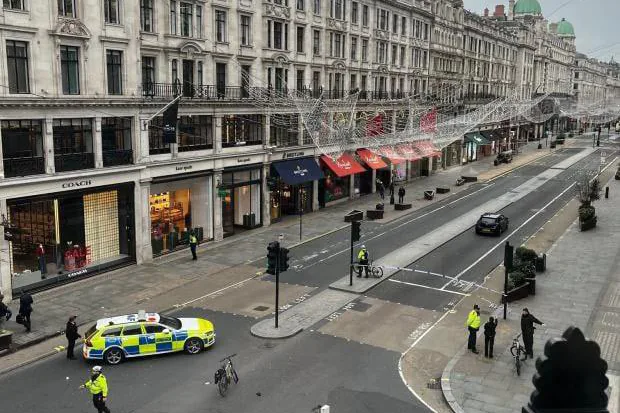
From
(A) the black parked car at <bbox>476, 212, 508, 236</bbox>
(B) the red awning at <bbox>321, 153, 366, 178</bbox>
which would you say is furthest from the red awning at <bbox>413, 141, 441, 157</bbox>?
(A) the black parked car at <bbox>476, 212, 508, 236</bbox>

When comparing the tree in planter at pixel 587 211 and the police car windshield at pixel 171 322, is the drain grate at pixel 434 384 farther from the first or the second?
the tree in planter at pixel 587 211

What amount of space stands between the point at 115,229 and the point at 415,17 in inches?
1794

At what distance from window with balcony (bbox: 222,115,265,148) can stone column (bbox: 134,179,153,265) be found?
25.5 ft

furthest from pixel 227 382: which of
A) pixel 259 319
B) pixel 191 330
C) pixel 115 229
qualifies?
pixel 115 229

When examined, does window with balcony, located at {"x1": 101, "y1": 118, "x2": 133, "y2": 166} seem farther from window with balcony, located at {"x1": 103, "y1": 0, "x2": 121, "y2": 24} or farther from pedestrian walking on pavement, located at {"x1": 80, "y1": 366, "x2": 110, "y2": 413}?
pedestrian walking on pavement, located at {"x1": 80, "y1": 366, "x2": 110, "y2": 413}

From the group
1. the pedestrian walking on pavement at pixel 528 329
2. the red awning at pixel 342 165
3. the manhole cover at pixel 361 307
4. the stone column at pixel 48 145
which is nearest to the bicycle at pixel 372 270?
the manhole cover at pixel 361 307

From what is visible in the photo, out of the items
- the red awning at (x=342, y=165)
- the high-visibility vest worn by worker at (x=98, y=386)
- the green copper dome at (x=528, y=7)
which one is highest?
the green copper dome at (x=528, y=7)

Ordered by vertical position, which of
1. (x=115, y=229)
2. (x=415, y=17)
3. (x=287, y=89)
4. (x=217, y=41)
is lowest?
(x=115, y=229)

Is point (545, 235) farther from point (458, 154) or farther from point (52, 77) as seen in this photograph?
point (458, 154)

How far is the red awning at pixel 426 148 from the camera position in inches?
2257

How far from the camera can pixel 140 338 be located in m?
21.1

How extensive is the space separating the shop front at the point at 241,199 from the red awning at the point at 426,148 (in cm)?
1921

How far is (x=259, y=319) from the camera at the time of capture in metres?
25.4

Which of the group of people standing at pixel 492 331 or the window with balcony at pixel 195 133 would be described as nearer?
the group of people standing at pixel 492 331
